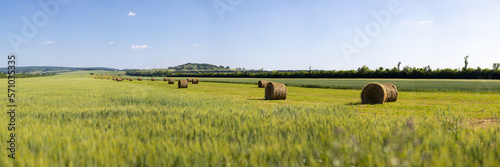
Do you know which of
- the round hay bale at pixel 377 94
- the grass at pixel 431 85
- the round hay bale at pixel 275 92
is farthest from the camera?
the grass at pixel 431 85

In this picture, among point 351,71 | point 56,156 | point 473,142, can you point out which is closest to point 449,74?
point 351,71

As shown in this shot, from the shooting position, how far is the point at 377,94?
57.4ft

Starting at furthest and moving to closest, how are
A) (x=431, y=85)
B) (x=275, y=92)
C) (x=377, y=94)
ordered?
(x=431, y=85) → (x=275, y=92) → (x=377, y=94)

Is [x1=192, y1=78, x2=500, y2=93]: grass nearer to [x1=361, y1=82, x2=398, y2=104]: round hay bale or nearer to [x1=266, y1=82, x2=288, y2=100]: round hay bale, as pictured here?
[x1=361, y1=82, x2=398, y2=104]: round hay bale

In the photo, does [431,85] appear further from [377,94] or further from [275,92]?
[275,92]

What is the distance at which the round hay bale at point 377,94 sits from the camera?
17.3 m

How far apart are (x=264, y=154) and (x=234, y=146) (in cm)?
66

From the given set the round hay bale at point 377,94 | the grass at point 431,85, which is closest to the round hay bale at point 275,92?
the round hay bale at point 377,94

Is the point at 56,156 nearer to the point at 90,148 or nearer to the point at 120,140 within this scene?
the point at 90,148

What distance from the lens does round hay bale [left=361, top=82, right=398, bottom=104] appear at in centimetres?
1730

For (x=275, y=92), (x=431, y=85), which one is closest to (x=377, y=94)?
(x=275, y=92)

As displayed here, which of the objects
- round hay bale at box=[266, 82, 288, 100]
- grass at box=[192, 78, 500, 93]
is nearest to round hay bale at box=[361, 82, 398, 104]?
round hay bale at box=[266, 82, 288, 100]

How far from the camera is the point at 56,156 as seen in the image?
3.35 metres

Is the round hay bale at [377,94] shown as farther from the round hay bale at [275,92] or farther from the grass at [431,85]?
the grass at [431,85]
